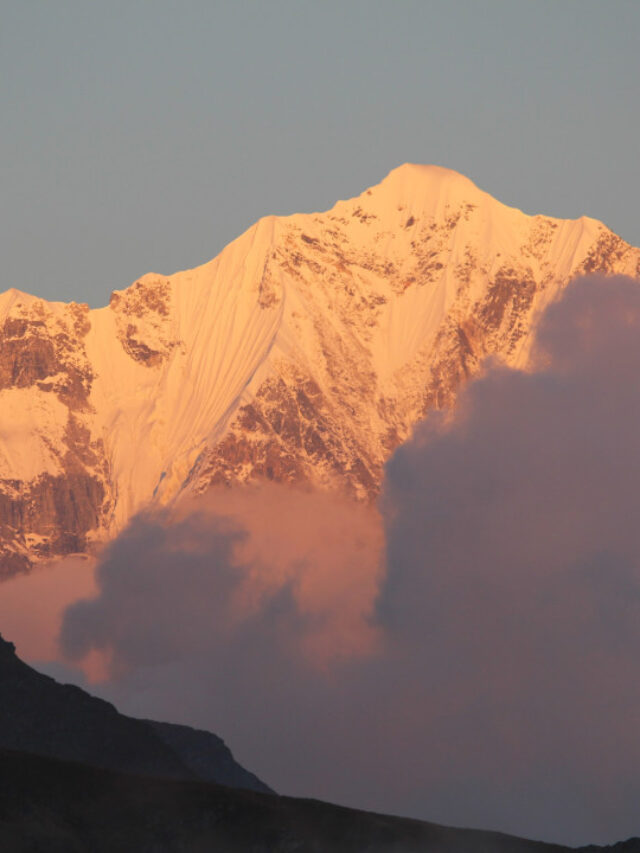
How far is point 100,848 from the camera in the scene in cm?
19912

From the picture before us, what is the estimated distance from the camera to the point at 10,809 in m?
200

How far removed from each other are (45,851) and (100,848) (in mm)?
6042

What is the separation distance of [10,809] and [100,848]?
28.1ft

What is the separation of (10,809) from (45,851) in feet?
21.9

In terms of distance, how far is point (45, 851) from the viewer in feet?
639
